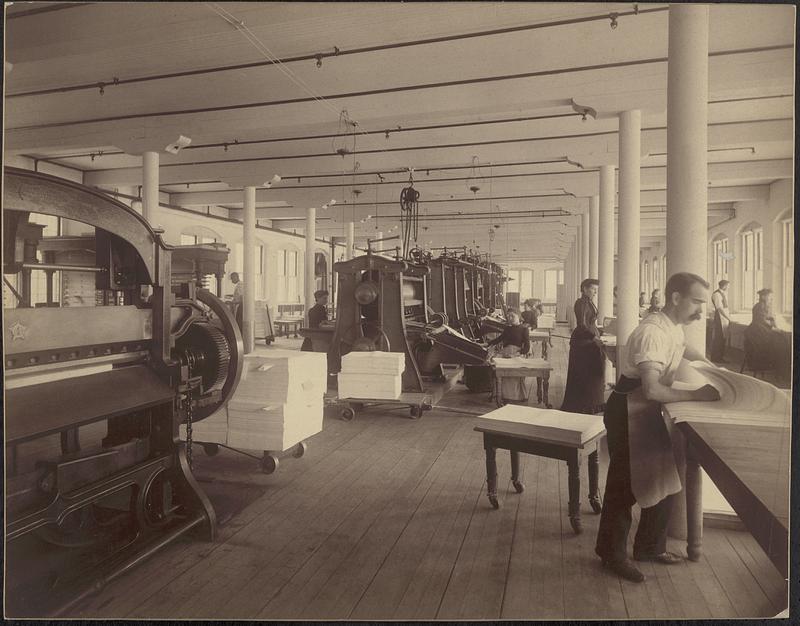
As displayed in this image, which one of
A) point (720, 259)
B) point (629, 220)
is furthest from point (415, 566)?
point (629, 220)

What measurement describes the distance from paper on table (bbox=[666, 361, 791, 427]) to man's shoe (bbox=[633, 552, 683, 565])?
2.41ft

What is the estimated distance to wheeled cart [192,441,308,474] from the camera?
366 centimetres

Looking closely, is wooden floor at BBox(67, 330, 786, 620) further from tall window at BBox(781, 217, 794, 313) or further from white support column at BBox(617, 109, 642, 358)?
white support column at BBox(617, 109, 642, 358)

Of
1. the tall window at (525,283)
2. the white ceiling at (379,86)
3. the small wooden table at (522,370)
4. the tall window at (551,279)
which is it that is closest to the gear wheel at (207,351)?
the white ceiling at (379,86)

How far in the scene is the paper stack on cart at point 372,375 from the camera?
521 centimetres

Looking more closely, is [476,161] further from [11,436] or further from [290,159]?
[11,436]

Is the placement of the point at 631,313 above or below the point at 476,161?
below

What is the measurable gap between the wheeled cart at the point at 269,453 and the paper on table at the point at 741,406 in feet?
8.08

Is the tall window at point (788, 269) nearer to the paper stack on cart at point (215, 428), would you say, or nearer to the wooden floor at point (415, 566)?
the wooden floor at point (415, 566)

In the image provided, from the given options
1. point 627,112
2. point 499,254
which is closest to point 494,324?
point 627,112

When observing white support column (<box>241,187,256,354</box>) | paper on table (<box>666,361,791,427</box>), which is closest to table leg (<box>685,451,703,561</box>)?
paper on table (<box>666,361,791,427</box>)

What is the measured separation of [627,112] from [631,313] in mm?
2132

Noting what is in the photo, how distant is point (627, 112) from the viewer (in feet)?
19.6

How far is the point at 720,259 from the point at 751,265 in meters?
0.36
